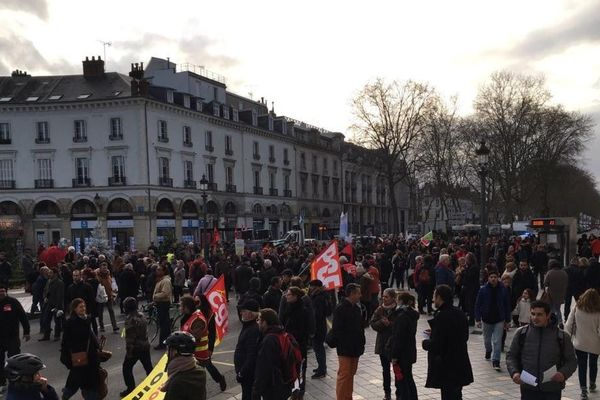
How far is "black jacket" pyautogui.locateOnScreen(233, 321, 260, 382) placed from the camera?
621 centimetres

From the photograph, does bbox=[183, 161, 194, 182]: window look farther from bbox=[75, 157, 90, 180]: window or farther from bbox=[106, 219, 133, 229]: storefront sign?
bbox=[75, 157, 90, 180]: window

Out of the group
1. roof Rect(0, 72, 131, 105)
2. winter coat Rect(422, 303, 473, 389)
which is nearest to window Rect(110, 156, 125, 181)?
roof Rect(0, 72, 131, 105)

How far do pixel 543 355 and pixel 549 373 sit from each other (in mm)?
162

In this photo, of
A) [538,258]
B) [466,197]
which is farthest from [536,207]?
[538,258]

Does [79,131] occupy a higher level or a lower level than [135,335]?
higher

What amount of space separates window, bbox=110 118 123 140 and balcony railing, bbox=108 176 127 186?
3.23 meters

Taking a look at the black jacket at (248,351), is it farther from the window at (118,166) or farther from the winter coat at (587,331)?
the window at (118,166)

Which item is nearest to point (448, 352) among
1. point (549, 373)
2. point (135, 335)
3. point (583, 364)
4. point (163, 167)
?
point (549, 373)

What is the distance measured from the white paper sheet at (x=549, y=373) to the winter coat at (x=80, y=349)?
4930 millimetres

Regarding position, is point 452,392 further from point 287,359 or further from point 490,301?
point 490,301

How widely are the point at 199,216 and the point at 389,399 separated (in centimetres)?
4451

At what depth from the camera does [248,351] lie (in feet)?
20.5

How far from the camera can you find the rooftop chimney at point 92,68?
48.2 metres

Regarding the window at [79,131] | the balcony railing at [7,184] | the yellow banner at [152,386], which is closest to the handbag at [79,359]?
the yellow banner at [152,386]
